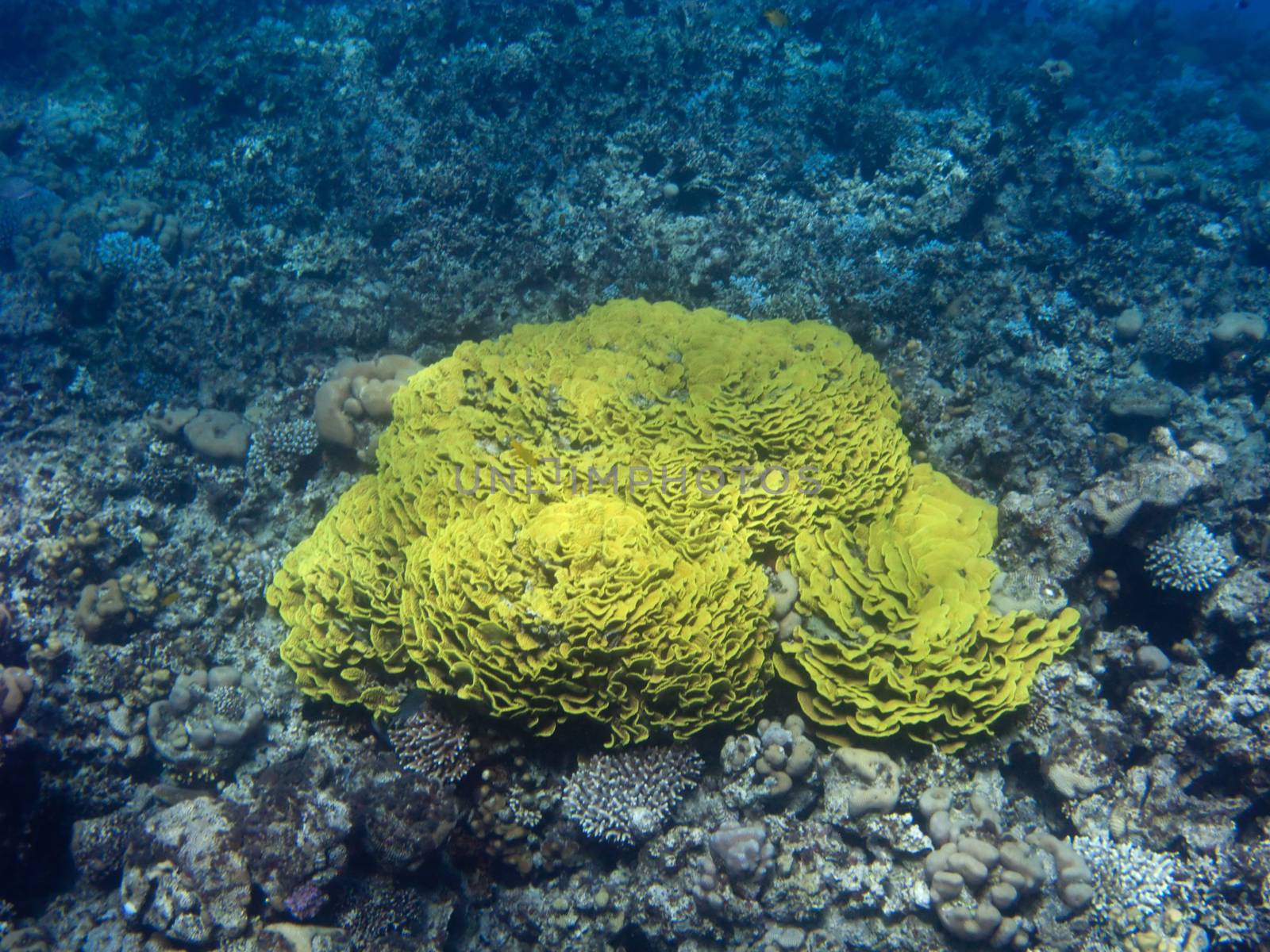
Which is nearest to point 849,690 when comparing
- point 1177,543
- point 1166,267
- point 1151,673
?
point 1151,673

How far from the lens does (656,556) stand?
4.79m

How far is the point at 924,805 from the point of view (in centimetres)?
487

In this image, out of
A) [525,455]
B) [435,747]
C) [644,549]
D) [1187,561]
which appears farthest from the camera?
[1187,561]

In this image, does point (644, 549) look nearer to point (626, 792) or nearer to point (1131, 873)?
point (626, 792)

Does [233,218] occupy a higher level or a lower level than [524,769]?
higher

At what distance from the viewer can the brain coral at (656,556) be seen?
15.3ft

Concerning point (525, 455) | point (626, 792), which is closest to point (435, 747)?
point (626, 792)

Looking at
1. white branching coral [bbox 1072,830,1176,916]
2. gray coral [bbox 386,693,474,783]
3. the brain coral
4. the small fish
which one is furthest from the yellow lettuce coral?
gray coral [bbox 386,693,474,783]

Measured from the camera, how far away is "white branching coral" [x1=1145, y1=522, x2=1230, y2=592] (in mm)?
5793

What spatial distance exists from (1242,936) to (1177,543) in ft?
9.69

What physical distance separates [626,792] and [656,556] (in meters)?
1.83

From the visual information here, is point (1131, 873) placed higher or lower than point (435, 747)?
lower

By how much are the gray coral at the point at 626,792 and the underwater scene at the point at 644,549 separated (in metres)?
0.03

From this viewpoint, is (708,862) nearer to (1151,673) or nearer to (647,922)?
(647,922)
